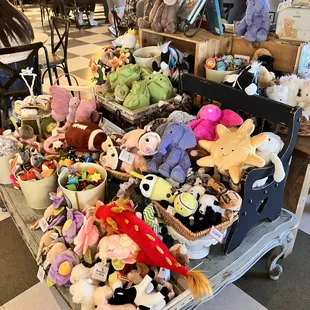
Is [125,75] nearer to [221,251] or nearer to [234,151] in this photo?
[234,151]

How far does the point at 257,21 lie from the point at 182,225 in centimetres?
93

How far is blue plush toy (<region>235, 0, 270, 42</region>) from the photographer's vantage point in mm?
1376

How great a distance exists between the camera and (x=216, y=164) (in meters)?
1.12

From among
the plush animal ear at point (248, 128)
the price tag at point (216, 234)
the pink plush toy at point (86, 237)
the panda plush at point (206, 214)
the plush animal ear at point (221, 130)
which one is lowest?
the pink plush toy at point (86, 237)

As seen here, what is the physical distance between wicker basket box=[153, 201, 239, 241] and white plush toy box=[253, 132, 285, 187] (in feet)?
0.53

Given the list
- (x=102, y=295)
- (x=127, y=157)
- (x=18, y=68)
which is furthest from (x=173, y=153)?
(x=18, y=68)

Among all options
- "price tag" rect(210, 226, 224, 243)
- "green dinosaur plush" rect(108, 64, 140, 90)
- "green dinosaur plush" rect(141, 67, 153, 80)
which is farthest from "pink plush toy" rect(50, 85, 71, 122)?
"price tag" rect(210, 226, 224, 243)

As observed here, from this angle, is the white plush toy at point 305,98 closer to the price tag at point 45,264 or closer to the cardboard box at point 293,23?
the cardboard box at point 293,23

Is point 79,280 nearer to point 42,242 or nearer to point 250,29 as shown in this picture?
point 42,242

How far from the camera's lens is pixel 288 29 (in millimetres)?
1330

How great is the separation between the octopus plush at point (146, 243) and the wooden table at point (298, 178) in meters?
0.60

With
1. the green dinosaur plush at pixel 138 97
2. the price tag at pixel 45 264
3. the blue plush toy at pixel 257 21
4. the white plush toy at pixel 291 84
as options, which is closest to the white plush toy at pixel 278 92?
the white plush toy at pixel 291 84

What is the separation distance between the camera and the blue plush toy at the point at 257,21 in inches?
54.2

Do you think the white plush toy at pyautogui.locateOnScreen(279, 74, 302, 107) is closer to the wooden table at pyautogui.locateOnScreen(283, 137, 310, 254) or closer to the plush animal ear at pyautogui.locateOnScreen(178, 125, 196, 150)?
the wooden table at pyautogui.locateOnScreen(283, 137, 310, 254)
